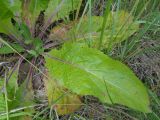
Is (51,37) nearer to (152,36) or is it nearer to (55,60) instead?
(55,60)

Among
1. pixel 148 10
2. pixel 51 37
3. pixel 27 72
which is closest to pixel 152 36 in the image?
pixel 148 10

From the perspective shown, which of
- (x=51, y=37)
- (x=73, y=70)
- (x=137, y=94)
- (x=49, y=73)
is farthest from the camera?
(x=51, y=37)

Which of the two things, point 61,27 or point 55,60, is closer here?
point 55,60

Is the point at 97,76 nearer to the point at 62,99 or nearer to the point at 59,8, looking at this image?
the point at 62,99

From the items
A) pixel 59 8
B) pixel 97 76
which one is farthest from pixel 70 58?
pixel 59 8

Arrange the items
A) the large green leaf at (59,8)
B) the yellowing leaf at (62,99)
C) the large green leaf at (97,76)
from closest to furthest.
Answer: the large green leaf at (97,76)
the yellowing leaf at (62,99)
the large green leaf at (59,8)

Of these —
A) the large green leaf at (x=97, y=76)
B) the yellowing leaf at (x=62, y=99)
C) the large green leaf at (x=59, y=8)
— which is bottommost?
the yellowing leaf at (x=62, y=99)

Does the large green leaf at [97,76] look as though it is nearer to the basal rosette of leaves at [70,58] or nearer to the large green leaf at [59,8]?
the basal rosette of leaves at [70,58]

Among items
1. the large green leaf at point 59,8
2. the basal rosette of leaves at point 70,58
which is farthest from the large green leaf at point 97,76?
the large green leaf at point 59,8
